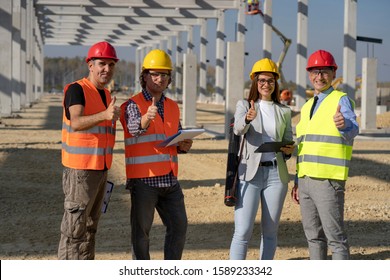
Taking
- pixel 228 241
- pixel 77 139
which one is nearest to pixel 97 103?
pixel 77 139

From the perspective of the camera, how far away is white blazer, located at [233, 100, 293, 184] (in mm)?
4996

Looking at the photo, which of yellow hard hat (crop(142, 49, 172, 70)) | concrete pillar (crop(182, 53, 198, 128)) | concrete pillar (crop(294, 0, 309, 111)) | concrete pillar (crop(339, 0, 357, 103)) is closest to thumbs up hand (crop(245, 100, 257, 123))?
yellow hard hat (crop(142, 49, 172, 70))

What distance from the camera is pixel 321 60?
4.87 metres

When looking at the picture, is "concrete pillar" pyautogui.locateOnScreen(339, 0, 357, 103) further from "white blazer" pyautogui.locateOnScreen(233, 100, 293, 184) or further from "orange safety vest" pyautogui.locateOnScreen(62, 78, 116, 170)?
"orange safety vest" pyautogui.locateOnScreen(62, 78, 116, 170)

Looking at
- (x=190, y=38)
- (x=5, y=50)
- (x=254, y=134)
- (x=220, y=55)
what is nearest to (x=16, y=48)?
(x=5, y=50)

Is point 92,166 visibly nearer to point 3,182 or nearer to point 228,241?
point 228,241

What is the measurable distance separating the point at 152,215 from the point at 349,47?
19.6 meters

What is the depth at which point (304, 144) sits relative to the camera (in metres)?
5.03

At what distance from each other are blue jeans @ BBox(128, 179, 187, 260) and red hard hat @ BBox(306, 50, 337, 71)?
1.29m

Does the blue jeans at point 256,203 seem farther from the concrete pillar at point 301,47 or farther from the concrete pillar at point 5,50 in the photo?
the concrete pillar at point 301,47

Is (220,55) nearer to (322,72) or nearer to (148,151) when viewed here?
(322,72)

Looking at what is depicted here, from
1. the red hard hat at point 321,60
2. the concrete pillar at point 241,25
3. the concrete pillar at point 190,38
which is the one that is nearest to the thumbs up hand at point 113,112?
the red hard hat at point 321,60

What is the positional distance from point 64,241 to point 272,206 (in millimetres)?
1477

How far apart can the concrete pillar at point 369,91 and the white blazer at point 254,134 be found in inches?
690
